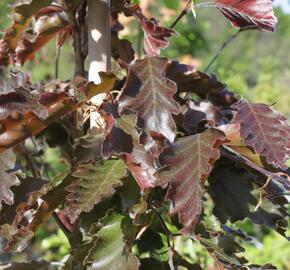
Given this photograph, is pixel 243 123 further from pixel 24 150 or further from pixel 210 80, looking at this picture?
pixel 24 150

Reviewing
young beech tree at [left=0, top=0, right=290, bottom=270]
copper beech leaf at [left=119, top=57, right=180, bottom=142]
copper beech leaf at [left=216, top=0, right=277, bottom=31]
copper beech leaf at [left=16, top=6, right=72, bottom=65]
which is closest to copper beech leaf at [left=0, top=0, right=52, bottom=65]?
young beech tree at [left=0, top=0, right=290, bottom=270]

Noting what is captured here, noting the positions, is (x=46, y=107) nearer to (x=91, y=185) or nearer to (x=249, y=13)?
Result: (x=91, y=185)

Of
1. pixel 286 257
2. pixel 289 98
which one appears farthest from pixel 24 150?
pixel 289 98

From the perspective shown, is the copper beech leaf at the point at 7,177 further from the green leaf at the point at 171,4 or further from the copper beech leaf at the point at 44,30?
the green leaf at the point at 171,4

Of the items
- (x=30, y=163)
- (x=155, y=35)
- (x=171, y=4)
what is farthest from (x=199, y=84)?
(x=171, y=4)

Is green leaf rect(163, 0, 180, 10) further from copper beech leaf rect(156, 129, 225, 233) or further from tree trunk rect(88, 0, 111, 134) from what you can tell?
copper beech leaf rect(156, 129, 225, 233)
